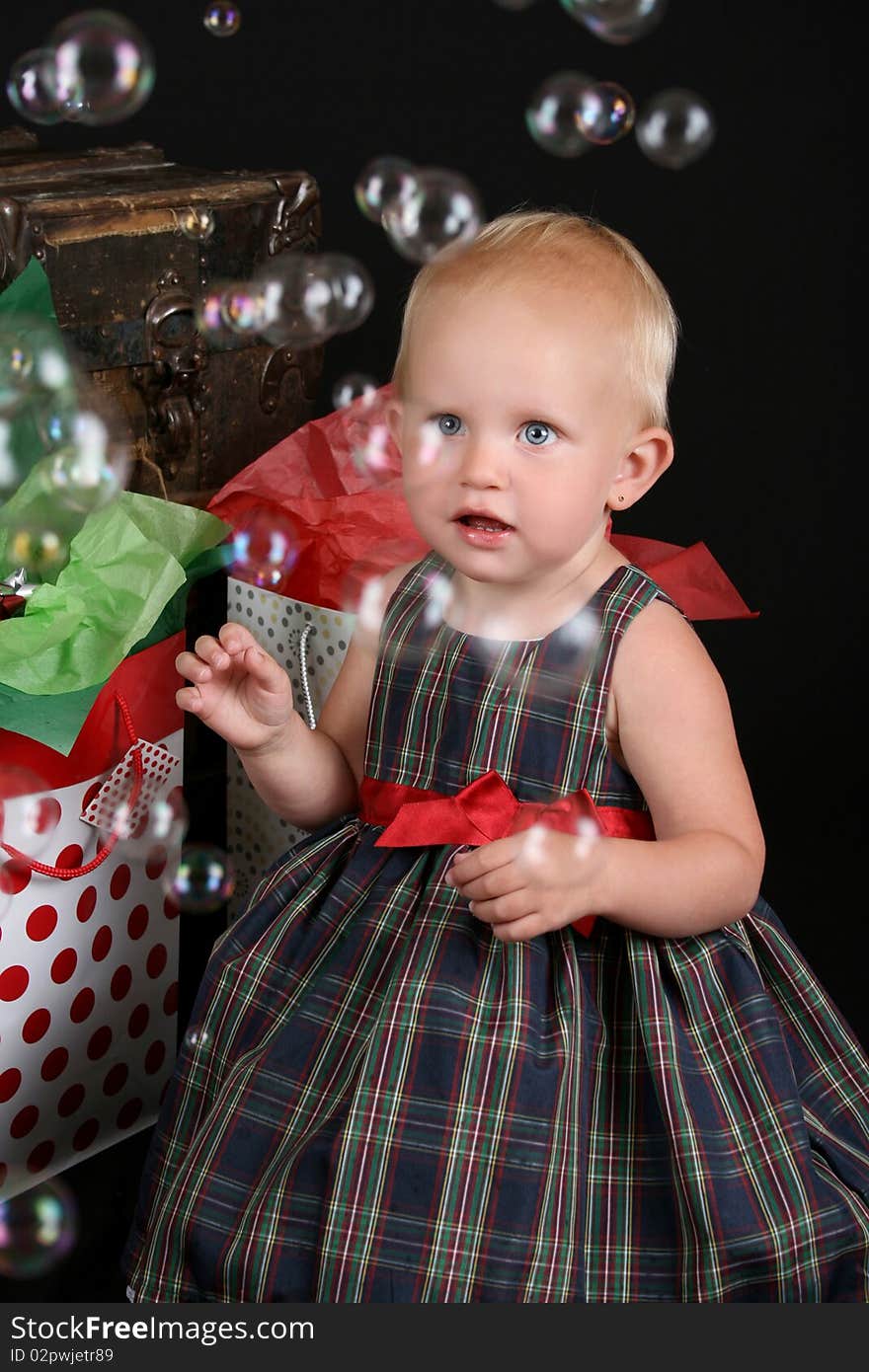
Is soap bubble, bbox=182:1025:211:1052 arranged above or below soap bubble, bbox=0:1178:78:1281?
above

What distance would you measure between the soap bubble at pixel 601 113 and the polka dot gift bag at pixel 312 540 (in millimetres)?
305

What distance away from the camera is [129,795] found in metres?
1.56

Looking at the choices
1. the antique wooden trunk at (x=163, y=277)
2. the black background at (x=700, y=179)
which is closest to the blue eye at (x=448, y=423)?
the antique wooden trunk at (x=163, y=277)

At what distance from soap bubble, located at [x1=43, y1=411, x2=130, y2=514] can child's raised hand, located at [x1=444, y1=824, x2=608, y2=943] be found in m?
0.46

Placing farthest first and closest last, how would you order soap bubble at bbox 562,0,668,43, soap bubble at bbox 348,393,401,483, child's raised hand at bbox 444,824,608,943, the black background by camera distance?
the black background → soap bubble at bbox 348,393,401,483 → soap bubble at bbox 562,0,668,43 → child's raised hand at bbox 444,824,608,943

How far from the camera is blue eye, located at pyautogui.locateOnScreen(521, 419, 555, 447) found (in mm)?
1280

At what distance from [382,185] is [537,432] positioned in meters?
0.38

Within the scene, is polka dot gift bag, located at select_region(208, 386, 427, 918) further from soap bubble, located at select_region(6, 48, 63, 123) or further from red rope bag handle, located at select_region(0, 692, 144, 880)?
soap bubble, located at select_region(6, 48, 63, 123)

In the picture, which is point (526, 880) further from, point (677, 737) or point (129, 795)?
point (129, 795)

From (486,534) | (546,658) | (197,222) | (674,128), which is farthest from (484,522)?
(197,222)

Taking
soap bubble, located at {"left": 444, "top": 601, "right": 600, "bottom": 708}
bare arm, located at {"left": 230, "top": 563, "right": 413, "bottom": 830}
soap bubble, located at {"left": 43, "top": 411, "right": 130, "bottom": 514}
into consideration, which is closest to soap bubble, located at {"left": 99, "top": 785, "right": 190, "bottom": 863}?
bare arm, located at {"left": 230, "top": 563, "right": 413, "bottom": 830}

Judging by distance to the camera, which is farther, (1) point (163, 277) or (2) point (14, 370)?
(1) point (163, 277)

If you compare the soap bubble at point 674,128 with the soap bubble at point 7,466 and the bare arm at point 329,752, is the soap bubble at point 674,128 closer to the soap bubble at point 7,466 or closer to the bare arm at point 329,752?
the bare arm at point 329,752

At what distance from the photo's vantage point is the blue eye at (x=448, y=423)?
130cm
